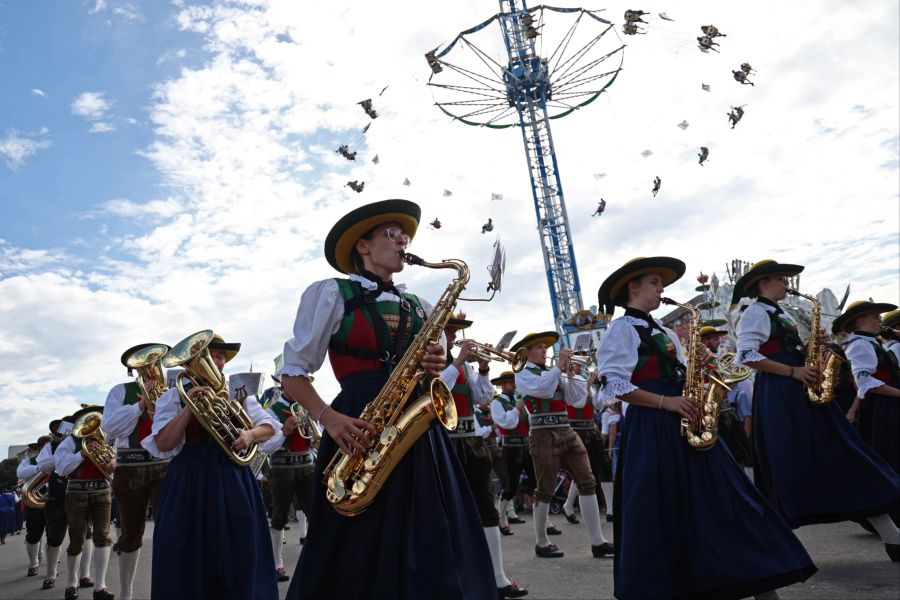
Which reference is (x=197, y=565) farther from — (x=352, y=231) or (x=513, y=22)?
(x=513, y=22)

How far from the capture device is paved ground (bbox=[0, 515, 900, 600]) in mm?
5188

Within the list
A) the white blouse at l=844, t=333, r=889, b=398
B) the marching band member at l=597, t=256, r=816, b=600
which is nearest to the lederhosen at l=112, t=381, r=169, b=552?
the marching band member at l=597, t=256, r=816, b=600

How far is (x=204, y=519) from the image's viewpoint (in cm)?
512

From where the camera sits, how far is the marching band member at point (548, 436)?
8406 mm

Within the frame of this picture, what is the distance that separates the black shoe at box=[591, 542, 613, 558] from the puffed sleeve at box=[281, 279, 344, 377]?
5311mm

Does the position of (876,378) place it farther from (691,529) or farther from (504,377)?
(504,377)

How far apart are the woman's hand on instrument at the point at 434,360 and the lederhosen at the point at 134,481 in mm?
4918

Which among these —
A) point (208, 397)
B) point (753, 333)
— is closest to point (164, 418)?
point (208, 397)

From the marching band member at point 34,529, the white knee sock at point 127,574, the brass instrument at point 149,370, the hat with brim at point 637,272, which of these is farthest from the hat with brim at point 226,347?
the marching band member at point 34,529

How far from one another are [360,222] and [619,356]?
2186 millimetres

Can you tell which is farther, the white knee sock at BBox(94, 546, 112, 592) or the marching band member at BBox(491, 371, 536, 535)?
the marching band member at BBox(491, 371, 536, 535)

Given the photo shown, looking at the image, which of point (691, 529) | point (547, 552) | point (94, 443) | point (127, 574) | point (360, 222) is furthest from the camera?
point (94, 443)

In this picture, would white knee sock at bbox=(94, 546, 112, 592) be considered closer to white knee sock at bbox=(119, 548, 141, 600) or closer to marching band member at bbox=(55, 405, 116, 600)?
marching band member at bbox=(55, 405, 116, 600)

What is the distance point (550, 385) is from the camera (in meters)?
8.96
